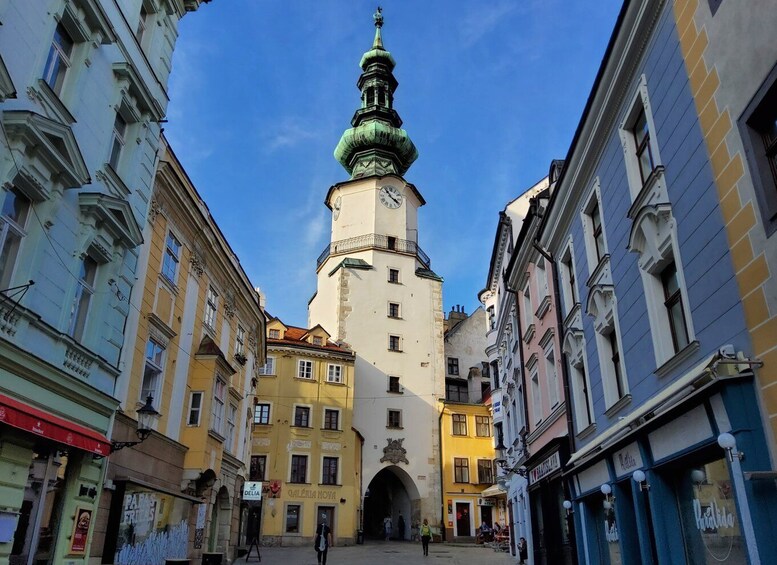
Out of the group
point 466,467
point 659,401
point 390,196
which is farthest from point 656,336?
point 390,196

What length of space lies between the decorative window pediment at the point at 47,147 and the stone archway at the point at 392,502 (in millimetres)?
32439

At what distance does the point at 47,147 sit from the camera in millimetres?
9250

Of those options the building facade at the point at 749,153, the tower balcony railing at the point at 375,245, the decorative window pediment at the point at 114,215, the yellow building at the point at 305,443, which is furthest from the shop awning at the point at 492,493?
the building facade at the point at 749,153

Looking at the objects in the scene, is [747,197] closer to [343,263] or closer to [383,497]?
[343,263]

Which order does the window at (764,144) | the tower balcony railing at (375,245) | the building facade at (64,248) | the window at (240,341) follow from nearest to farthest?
the window at (764,144) < the building facade at (64,248) < the window at (240,341) < the tower balcony railing at (375,245)

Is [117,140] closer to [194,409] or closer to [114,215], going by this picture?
[114,215]

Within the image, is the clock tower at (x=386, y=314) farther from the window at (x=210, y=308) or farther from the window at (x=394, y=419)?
the window at (x=210, y=308)

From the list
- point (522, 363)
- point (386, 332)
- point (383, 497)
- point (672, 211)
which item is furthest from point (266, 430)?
point (672, 211)

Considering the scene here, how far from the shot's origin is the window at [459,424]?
41875mm

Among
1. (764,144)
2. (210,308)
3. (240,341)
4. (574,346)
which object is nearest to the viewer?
(764,144)

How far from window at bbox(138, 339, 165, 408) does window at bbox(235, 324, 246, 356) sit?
7.16m

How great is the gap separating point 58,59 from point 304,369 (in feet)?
94.1

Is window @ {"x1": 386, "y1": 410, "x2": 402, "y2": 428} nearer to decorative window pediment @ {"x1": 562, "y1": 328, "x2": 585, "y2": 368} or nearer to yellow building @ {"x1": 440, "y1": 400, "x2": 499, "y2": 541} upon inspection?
yellow building @ {"x1": 440, "y1": 400, "x2": 499, "y2": 541}

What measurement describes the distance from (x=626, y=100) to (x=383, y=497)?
40227 millimetres
